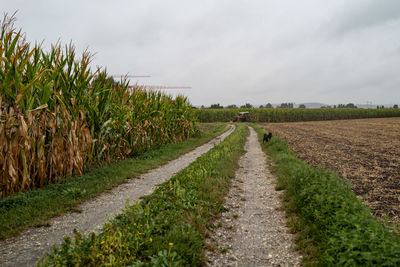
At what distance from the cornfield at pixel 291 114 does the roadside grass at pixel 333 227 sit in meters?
37.5

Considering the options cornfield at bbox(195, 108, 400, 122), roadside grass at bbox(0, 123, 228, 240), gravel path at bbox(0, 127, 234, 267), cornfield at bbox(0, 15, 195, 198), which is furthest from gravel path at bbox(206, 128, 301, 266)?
cornfield at bbox(195, 108, 400, 122)

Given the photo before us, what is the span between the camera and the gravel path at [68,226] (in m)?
3.29

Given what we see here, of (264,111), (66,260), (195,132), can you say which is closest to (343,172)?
(66,260)

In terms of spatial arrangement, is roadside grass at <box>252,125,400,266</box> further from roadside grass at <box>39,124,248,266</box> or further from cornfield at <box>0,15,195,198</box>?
cornfield at <box>0,15,195,198</box>

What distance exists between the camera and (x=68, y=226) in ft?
13.7

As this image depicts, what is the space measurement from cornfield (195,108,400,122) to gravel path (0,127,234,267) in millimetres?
36548

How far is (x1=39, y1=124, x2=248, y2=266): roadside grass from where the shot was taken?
115 inches

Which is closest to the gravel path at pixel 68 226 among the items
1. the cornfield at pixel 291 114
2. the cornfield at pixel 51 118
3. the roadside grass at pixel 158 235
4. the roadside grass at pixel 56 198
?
the roadside grass at pixel 56 198

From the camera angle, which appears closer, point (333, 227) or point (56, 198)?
point (333, 227)

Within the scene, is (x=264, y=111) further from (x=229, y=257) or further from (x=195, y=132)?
(x=229, y=257)

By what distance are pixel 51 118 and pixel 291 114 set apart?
50.2 m

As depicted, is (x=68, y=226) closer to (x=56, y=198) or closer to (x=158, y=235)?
(x=56, y=198)

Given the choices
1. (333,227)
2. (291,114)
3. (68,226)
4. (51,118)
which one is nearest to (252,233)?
(333,227)

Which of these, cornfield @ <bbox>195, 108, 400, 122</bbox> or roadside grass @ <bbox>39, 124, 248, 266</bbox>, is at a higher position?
cornfield @ <bbox>195, 108, 400, 122</bbox>
